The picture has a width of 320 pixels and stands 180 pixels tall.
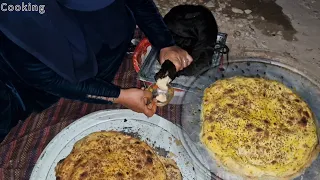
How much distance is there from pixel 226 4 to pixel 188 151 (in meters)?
1.77

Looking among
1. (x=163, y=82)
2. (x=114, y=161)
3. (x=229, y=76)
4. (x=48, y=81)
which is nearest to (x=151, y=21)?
(x=163, y=82)

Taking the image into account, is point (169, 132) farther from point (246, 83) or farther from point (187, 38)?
point (187, 38)

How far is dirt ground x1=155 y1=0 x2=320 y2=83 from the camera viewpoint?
2.63 metres

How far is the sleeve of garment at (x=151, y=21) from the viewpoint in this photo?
6.24ft

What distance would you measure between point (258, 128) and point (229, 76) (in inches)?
11.5

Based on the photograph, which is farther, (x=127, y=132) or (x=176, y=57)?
(x=176, y=57)

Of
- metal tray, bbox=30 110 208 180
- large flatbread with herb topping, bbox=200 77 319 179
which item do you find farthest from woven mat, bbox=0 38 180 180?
large flatbread with herb topping, bbox=200 77 319 179

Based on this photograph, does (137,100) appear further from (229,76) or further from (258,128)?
(258,128)

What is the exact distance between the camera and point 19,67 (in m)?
1.56

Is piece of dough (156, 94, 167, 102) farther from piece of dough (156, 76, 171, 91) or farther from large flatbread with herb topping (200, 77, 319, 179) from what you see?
large flatbread with herb topping (200, 77, 319, 179)

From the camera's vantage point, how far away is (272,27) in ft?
9.28

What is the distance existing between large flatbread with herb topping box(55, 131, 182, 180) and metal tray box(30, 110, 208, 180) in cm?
4

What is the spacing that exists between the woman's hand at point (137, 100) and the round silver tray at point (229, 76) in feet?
0.60

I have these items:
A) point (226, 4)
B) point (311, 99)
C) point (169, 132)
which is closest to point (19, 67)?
point (169, 132)
